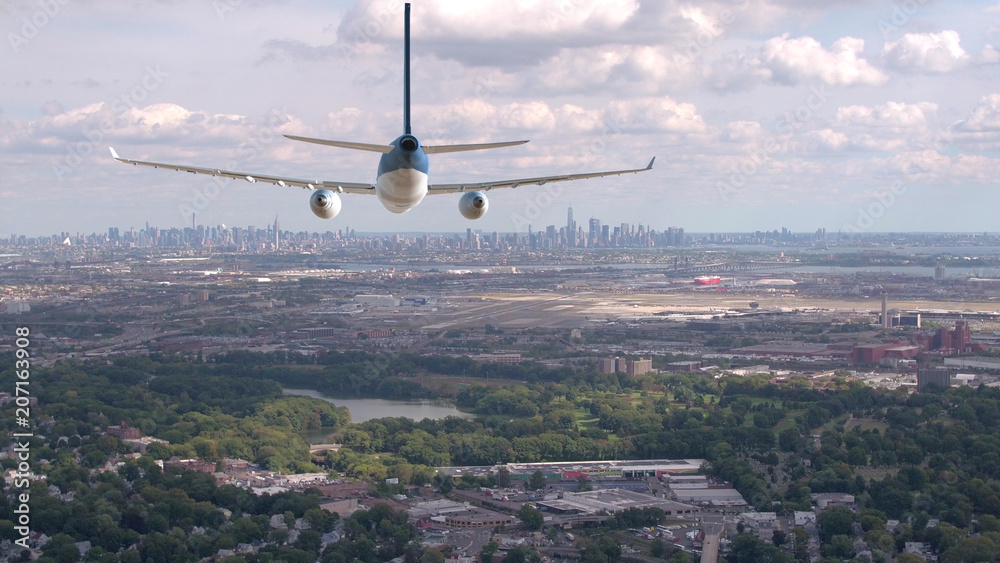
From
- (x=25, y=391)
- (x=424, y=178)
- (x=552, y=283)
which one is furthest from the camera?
(x=552, y=283)

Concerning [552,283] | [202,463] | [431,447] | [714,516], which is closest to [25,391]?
[202,463]

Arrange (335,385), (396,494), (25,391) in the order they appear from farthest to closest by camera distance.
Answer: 1. (335,385)
2. (25,391)
3. (396,494)

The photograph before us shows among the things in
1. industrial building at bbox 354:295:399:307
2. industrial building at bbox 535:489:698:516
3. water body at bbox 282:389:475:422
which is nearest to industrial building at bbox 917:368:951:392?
water body at bbox 282:389:475:422

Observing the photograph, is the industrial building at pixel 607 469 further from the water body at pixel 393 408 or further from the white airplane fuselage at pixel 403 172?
the white airplane fuselage at pixel 403 172

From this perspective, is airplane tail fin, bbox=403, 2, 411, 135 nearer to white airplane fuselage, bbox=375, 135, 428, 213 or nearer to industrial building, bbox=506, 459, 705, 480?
white airplane fuselage, bbox=375, 135, 428, 213

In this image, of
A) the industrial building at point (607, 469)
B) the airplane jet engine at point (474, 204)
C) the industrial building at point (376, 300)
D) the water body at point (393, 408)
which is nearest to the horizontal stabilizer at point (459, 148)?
the airplane jet engine at point (474, 204)

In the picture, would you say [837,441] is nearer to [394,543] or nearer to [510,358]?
[394,543]
